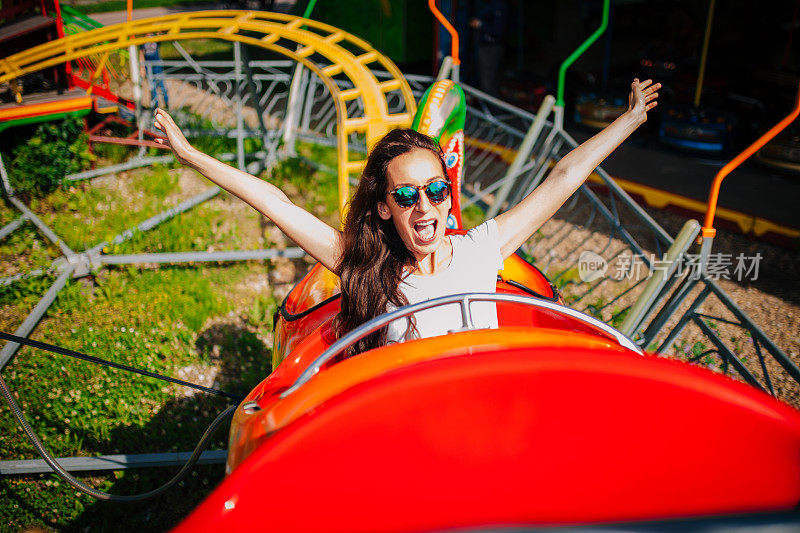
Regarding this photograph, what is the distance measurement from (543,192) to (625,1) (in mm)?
8088

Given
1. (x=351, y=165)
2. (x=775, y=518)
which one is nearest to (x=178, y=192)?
(x=351, y=165)

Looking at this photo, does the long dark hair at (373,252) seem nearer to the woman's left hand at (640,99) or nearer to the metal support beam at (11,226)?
the woman's left hand at (640,99)

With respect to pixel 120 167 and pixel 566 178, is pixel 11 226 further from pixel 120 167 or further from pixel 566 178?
pixel 566 178

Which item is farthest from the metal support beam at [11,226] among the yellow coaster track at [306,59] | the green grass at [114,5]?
the green grass at [114,5]

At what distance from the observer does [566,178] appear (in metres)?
1.89

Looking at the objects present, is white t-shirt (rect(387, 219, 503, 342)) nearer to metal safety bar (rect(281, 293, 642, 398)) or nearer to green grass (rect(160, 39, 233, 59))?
metal safety bar (rect(281, 293, 642, 398))

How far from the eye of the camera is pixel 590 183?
5395mm

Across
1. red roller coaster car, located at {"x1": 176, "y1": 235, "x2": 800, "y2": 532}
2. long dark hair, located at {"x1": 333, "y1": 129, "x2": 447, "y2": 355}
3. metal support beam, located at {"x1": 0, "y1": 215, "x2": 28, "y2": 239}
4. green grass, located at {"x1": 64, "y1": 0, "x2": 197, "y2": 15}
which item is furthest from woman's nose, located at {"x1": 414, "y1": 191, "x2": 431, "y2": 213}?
green grass, located at {"x1": 64, "y1": 0, "x2": 197, "y2": 15}

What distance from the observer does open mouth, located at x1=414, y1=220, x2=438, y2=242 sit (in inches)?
68.1

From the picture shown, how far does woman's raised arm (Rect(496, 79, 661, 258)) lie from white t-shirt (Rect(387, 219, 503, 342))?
0.06 metres

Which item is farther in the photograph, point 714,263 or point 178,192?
point 178,192

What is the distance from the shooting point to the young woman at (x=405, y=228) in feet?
5.67

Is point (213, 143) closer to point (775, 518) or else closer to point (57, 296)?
point (57, 296)

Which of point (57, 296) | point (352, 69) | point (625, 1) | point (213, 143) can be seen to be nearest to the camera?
point (352, 69)
